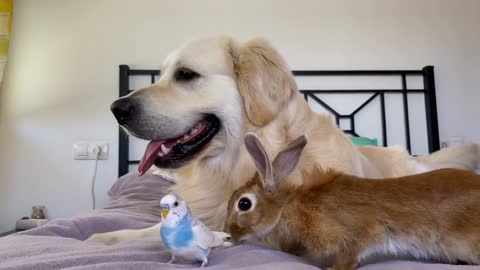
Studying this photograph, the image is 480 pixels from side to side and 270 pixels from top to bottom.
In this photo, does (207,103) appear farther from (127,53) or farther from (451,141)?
(451,141)

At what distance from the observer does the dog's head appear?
1.25m

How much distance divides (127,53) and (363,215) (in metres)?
2.91

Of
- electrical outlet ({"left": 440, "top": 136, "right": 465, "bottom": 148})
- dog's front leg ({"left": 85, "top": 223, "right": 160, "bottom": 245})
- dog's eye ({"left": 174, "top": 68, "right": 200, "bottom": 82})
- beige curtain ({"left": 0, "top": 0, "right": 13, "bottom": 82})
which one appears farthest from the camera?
electrical outlet ({"left": 440, "top": 136, "right": 465, "bottom": 148})

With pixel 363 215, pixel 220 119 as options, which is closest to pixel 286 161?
pixel 363 215

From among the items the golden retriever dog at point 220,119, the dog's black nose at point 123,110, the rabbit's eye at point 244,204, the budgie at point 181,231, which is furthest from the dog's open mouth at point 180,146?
the budgie at point 181,231

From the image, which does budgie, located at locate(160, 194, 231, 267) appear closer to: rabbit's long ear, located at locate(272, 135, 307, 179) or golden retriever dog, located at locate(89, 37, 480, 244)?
rabbit's long ear, located at locate(272, 135, 307, 179)

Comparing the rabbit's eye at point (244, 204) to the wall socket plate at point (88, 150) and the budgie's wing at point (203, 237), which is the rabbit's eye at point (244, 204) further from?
the wall socket plate at point (88, 150)

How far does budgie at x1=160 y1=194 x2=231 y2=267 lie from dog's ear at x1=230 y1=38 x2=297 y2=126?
1.90 ft

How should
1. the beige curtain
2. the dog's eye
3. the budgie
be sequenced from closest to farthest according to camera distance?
1. the budgie
2. the dog's eye
3. the beige curtain

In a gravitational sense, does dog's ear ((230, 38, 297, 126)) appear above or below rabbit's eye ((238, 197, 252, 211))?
above

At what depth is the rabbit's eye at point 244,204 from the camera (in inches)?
34.4

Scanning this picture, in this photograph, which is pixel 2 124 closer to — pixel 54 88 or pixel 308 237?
pixel 54 88

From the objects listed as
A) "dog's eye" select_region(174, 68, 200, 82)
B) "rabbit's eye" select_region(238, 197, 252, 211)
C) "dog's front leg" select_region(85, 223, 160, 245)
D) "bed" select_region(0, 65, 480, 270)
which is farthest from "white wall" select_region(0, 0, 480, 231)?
"rabbit's eye" select_region(238, 197, 252, 211)

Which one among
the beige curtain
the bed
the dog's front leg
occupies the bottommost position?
the dog's front leg
